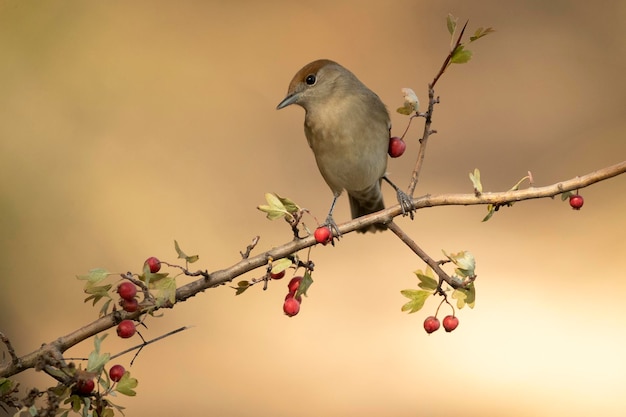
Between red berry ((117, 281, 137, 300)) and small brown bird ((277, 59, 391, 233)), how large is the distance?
902 mm

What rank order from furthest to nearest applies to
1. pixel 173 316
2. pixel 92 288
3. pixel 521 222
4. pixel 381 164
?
pixel 521 222 → pixel 173 316 → pixel 381 164 → pixel 92 288

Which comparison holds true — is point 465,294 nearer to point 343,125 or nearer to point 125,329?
point 125,329

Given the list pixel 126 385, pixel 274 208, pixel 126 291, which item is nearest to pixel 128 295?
pixel 126 291

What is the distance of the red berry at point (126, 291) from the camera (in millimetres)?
1040

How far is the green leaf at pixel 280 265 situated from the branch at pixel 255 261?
0.01 meters

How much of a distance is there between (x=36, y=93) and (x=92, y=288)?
9.96 ft

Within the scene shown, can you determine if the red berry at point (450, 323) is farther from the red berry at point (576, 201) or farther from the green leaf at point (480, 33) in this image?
the green leaf at point (480, 33)

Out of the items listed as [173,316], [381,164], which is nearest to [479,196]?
[381,164]

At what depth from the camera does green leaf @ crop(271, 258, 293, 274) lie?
1053 millimetres

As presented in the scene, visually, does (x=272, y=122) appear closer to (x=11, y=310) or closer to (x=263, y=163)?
(x=263, y=163)

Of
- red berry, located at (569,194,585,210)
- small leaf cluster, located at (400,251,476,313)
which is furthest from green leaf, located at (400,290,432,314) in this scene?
red berry, located at (569,194,585,210)

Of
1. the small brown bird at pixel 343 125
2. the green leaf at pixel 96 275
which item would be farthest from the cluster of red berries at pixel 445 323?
the small brown bird at pixel 343 125

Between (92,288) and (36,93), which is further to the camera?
(36,93)

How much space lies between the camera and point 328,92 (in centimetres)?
194
